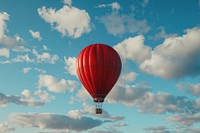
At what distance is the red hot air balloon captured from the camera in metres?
68.6

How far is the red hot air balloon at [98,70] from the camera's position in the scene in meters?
68.6

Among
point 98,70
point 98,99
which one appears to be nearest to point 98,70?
point 98,70

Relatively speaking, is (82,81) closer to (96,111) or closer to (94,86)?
(94,86)

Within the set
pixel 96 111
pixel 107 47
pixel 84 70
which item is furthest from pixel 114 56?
pixel 96 111

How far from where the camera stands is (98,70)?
226 ft

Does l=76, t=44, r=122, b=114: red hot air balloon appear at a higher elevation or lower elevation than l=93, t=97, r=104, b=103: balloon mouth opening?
higher

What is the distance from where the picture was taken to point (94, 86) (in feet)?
225

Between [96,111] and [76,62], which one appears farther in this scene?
[76,62]

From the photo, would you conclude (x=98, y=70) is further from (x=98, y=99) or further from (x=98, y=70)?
(x=98, y=99)

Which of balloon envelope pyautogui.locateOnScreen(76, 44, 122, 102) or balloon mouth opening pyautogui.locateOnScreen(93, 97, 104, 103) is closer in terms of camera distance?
balloon mouth opening pyautogui.locateOnScreen(93, 97, 104, 103)

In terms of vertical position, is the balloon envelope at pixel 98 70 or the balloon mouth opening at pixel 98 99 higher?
the balloon envelope at pixel 98 70

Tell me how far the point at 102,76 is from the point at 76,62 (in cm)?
799

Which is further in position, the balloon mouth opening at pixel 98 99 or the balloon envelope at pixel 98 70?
the balloon envelope at pixel 98 70

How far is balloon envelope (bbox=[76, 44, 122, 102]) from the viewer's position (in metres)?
68.6
